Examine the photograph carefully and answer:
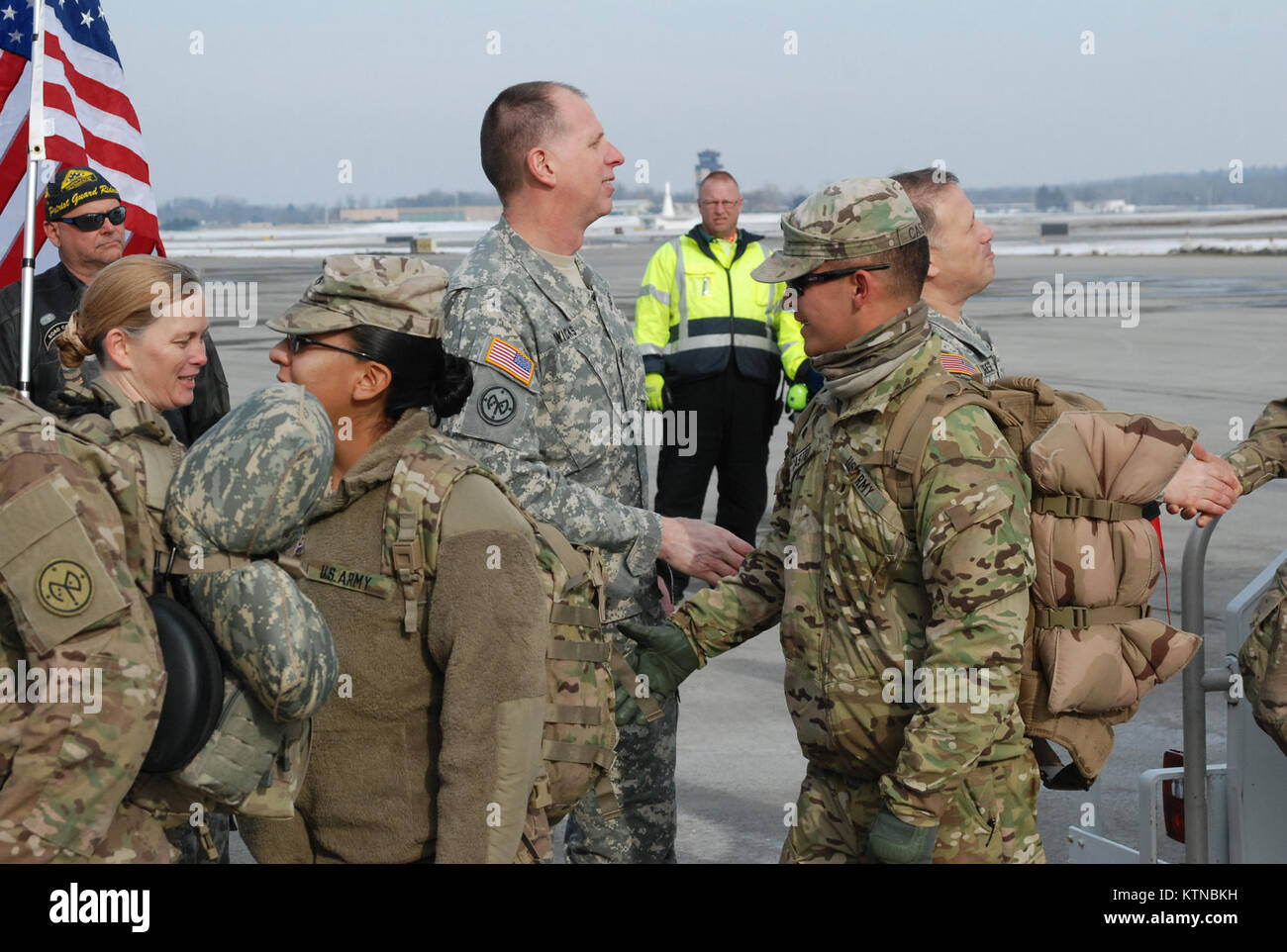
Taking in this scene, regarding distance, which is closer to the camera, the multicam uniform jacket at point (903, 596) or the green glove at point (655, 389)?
the multicam uniform jacket at point (903, 596)

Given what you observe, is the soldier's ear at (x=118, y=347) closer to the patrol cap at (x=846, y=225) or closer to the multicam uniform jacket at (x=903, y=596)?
the patrol cap at (x=846, y=225)

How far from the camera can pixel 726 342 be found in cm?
811

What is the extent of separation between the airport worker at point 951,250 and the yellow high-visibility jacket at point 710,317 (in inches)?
159

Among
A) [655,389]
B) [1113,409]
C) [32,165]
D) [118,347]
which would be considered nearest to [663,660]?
[118,347]

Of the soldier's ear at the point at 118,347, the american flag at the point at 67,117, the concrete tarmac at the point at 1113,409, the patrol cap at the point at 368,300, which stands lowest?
the concrete tarmac at the point at 1113,409

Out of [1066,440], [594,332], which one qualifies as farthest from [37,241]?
[1066,440]

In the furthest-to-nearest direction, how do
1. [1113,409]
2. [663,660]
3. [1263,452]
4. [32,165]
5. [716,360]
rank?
1. [1113,409]
2. [716,360]
3. [32,165]
4. [1263,452]
5. [663,660]

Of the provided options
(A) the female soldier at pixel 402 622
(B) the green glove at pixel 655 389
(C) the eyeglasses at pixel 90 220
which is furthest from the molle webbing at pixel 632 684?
(B) the green glove at pixel 655 389

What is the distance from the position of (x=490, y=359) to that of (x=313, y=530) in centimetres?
82

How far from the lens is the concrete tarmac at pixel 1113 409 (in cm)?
518

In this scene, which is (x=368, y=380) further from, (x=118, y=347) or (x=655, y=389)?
(x=655, y=389)

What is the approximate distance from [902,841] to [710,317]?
572 cm

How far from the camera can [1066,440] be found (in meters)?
2.72

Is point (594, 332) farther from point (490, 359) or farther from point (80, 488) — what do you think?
point (80, 488)
